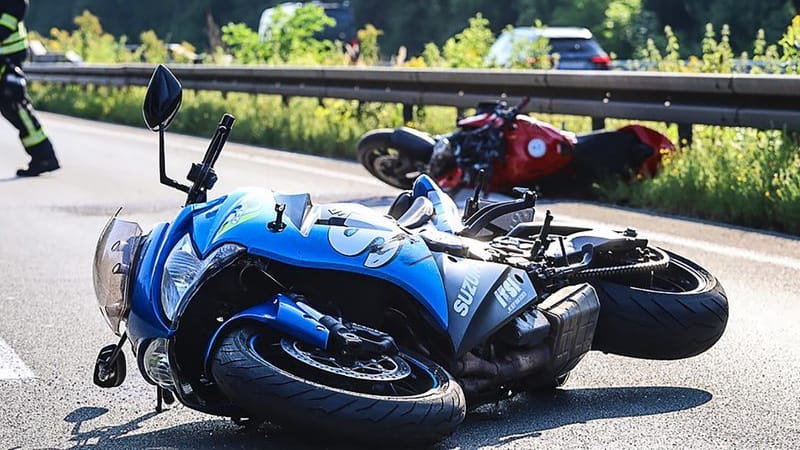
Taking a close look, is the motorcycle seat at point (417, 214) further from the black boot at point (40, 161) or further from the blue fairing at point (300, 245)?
the black boot at point (40, 161)

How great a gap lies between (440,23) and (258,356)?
4816 cm

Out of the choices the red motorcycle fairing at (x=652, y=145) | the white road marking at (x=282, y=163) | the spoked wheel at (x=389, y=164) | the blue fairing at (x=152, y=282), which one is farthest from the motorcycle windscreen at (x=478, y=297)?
the white road marking at (x=282, y=163)

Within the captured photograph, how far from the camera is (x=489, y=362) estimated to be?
15.4ft

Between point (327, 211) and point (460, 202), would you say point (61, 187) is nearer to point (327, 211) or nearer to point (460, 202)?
point (460, 202)

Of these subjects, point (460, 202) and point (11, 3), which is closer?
point (460, 202)

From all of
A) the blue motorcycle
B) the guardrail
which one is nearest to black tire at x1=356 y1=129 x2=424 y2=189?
the guardrail

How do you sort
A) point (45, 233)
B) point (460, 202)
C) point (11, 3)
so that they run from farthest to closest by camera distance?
point (11, 3)
point (460, 202)
point (45, 233)

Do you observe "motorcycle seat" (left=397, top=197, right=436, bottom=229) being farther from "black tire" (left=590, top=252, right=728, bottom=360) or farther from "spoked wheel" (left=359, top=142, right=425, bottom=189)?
"spoked wheel" (left=359, top=142, right=425, bottom=189)

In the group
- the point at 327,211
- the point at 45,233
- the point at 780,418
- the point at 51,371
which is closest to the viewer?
the point at 327,211

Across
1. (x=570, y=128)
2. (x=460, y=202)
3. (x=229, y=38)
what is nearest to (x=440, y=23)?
(x=229, y=38)

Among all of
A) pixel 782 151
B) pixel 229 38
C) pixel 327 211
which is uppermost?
pixel 327 211

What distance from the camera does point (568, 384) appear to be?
5.42 meters

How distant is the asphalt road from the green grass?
339 millimetres

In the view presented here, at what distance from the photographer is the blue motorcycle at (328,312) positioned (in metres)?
4.16
